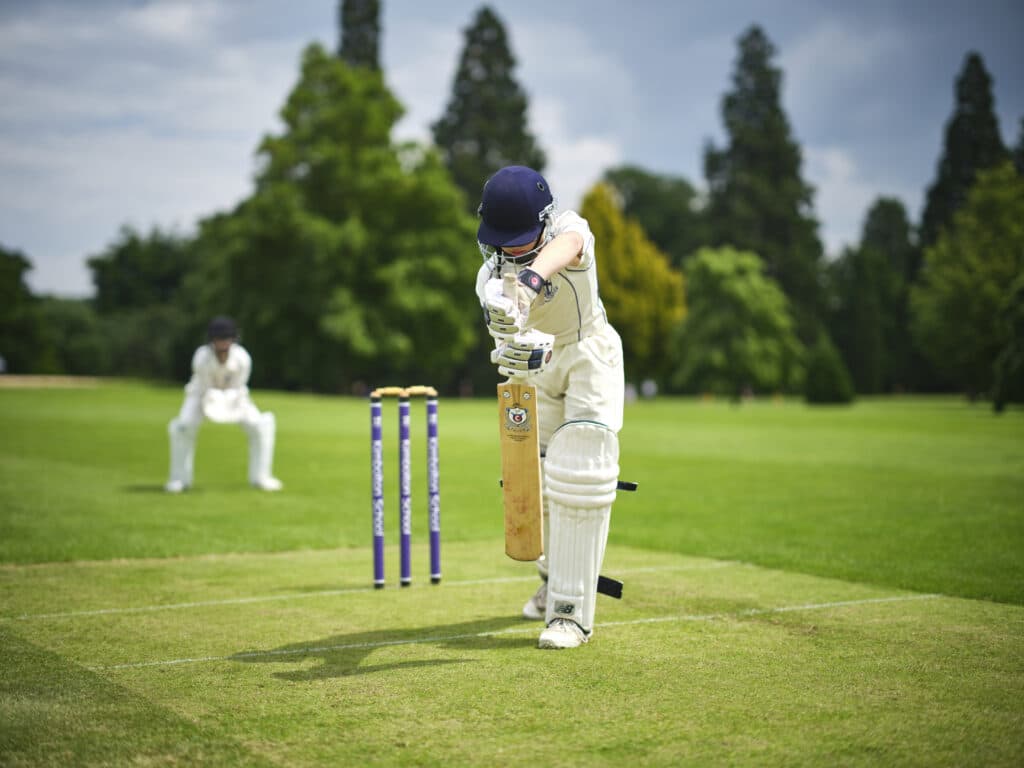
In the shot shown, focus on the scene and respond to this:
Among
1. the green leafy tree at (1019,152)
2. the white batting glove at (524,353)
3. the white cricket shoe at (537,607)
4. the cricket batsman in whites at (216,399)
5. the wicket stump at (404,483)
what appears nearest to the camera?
the white batting glove at (524,353)

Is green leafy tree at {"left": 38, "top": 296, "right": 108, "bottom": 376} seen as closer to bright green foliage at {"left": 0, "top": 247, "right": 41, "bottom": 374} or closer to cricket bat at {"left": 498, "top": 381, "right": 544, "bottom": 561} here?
bright green foliage at {"left": 0, "top": 247, "right": 41, "bottom": 374}

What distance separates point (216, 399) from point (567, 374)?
856 cm

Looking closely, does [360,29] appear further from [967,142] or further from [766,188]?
[967,142]

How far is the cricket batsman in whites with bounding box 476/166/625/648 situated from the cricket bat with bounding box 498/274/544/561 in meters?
0.11

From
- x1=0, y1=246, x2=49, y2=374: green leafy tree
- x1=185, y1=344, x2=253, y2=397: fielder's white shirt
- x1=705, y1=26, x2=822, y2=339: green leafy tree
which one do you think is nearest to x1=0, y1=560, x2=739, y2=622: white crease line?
x1=185, y1=344, x2=253, y2=397: fielder's white shirt

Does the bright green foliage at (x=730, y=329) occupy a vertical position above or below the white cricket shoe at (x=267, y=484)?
above

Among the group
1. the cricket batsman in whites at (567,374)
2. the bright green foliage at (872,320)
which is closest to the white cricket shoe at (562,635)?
the cricket batsman in whites at (567,374)

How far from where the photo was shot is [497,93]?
68.2 metres

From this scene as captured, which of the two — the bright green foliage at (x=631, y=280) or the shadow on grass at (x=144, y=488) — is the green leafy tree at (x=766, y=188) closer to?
the bright green foliage at (x=631, y=280)

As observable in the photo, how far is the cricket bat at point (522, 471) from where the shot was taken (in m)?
5.12

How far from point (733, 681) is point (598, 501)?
1.17m

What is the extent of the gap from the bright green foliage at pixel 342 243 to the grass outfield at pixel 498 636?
36025 millimetres

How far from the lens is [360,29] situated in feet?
211

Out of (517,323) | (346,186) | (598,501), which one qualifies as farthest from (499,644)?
(346,186)
